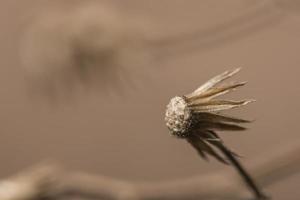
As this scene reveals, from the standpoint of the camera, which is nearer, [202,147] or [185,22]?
[202,147]

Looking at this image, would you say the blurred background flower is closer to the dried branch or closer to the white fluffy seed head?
the dried branch

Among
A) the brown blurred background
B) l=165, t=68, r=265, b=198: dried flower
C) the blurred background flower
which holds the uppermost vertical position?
the brown blurred background

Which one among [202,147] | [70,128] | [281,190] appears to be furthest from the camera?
[70,128]

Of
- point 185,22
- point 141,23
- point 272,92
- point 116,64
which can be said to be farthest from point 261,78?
point 116,64

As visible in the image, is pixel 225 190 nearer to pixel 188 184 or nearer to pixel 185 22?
pixel 188 184

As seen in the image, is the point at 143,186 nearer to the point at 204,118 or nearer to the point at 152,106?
the point at 204,118

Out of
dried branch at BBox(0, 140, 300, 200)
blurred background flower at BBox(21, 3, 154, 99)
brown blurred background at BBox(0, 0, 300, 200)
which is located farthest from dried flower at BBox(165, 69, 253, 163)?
brown blurred background at BBox(0, 0, 300, 200)

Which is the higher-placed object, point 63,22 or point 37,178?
point 63,22

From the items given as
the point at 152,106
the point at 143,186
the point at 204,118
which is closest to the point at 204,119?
the point at 204,118

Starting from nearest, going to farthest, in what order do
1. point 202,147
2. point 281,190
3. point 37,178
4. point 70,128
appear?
point 202,147
point 37,178
point 281,190
point 70,128
